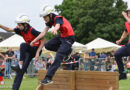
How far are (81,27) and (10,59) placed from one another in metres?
38.2

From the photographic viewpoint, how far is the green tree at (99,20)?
56844mm

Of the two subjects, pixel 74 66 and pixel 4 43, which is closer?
pixel 74 66

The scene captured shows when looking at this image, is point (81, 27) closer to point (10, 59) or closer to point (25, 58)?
point (10, 59)

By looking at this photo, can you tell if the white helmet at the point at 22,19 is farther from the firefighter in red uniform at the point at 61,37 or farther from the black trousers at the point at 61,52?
the black trousers at the point at 61,52

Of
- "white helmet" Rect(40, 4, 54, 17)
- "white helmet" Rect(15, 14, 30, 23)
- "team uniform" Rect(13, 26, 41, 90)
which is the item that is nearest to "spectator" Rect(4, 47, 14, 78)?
"team uniform" Rect(13, 26, 41, 90)

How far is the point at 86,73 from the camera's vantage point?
891cm

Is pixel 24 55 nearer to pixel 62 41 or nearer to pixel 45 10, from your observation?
pixel 62 41

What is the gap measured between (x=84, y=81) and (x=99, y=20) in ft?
168

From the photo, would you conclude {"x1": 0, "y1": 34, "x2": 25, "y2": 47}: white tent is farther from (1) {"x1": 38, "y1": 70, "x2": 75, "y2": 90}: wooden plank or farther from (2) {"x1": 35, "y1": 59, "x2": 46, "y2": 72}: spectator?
(1) {"x1": 38, "y1": 70, "x2": 75, "y2": 90}: wooden plank

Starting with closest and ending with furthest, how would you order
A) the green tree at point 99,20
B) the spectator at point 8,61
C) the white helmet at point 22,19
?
the white helmet at point 22,19 → the spectator at point 8,61 → the green tree at point 99,20

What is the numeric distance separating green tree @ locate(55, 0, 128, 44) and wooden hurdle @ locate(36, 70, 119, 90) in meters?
47.0

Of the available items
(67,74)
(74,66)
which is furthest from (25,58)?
(74,66)

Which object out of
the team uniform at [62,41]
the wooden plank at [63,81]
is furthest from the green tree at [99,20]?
the team uniform at [62,41]

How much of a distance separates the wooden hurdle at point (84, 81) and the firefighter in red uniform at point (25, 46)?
0.67 m
